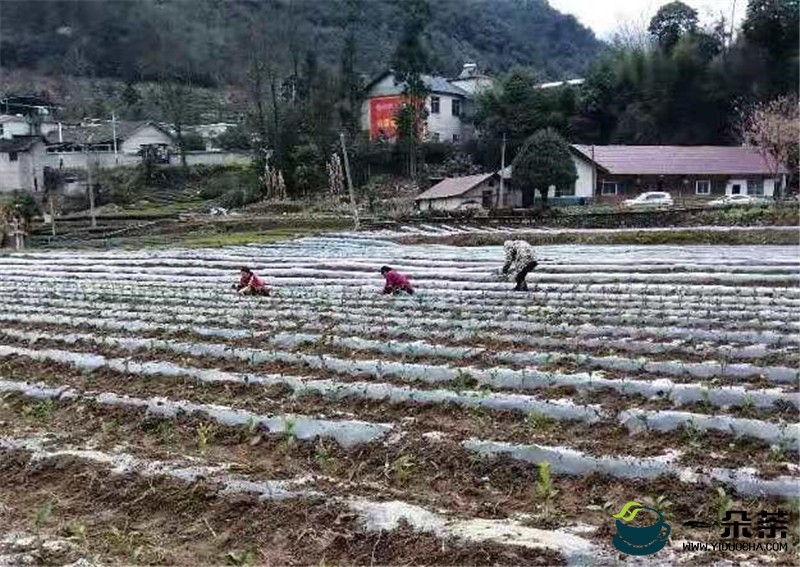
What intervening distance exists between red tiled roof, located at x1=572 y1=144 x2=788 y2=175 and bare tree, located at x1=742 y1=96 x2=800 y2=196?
1.29ft

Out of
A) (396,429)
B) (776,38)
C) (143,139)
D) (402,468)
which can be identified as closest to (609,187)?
(776,38)

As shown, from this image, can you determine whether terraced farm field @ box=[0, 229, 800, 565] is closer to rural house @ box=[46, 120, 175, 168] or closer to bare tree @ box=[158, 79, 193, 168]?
bare tree @ box=[158, 79, 193, 168]

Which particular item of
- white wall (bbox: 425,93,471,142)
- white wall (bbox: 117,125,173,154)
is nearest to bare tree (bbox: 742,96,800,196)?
white wall (bbox: 425,93,471,142)

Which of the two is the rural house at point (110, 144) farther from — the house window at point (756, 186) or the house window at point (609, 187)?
the house window at point (756, 186)

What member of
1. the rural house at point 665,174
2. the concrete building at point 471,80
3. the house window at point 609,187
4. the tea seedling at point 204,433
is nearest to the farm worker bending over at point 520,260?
the tea seedling at point 204,433

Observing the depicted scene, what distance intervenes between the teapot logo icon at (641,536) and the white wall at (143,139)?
4830 centimetres

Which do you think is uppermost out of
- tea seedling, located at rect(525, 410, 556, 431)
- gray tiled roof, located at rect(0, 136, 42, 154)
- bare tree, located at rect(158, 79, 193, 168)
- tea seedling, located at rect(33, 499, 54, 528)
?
bare tree, located at rect(158, 79, 193, 168)

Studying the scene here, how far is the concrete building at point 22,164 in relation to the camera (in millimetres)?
45531

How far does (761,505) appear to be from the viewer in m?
4.02

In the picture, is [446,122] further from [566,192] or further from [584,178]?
[584,178]

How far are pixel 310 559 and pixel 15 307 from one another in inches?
353

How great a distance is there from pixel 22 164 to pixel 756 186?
38955mm

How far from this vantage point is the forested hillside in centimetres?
2530

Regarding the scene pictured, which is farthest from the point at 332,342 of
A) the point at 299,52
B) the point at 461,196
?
the point at 299,52
